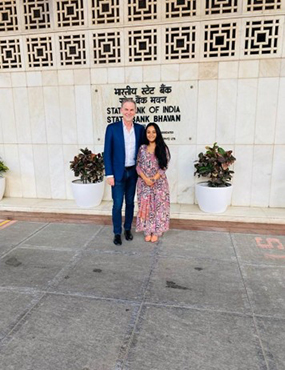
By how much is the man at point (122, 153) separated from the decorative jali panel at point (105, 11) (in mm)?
1691

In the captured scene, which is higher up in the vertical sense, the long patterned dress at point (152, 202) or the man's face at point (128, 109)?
the man's face at point (128, 109)

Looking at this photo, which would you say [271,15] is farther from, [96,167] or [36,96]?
[36,96]

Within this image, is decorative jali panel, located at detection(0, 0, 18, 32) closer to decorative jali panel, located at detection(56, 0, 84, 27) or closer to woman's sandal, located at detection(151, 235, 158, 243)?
decorative jali panel, located at detection(56, 0, 84, 27)

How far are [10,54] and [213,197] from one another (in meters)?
3.68

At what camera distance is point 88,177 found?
14.0 feet

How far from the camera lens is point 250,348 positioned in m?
1.85

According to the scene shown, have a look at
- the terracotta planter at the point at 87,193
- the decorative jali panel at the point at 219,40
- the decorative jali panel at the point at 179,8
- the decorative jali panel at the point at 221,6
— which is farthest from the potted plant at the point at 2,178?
the decorative jali panel at the point at 221,6

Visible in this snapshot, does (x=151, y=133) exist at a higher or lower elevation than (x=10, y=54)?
lower

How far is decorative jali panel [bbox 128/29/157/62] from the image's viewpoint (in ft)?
13.5

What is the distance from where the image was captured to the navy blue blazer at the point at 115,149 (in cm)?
322

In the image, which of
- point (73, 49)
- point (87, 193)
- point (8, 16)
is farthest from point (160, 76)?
point (8, 16)

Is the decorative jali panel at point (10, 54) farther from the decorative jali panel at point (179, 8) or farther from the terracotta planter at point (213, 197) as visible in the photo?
the terracotta planter at point (213, 197)

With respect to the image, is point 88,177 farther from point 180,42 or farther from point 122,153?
point 180,42

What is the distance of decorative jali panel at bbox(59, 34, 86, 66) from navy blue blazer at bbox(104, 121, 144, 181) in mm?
1702
